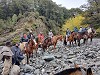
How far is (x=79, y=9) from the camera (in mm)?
49719

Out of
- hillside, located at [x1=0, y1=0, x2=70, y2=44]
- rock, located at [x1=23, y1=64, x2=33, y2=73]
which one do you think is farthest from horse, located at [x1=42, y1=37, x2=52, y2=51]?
hillside, located at [x1=0, y1=0, x2=70, y2=44]

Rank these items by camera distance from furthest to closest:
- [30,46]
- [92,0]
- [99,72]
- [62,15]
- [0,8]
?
[62,15]
[0,8]
[92,0]
[30,46]
[99,72]

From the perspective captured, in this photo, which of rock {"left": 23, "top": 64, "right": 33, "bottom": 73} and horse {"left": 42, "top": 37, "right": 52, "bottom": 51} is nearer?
rock {"left": 23, "top": 64, "right": 33, "bottom": 73}

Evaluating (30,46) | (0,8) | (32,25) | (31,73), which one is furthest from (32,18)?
(31,73)

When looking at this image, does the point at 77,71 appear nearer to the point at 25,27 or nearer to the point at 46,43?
the point at 46,43

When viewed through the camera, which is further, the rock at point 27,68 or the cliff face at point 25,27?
the cliff face at point 25,27

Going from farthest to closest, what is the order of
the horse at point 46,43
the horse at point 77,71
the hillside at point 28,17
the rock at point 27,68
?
the hillside at point 28,17
the horse at point 46,43
the rock at point 27,68
the horse at point 77,71

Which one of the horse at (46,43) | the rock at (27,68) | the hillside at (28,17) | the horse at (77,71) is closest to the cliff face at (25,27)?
the hillside at (28,17)

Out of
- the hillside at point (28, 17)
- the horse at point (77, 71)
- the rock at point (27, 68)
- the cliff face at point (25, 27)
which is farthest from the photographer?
the hillside at point (28, 17)

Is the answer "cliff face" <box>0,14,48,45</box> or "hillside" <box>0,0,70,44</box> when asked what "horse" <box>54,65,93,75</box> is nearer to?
"hillside" <box>0,0,70,44</box>

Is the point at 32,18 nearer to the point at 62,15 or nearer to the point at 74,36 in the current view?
the point at 62,15

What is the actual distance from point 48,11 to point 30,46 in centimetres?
4929

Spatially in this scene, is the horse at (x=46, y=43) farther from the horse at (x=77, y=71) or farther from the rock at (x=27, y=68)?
the horse at (x=77, y=71)

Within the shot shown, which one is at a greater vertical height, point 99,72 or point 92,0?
point 92,0
